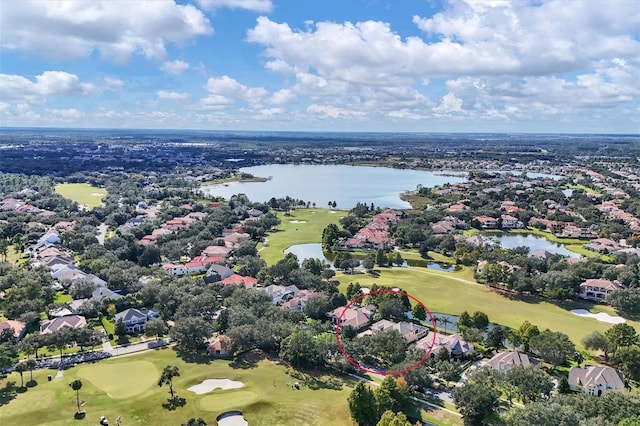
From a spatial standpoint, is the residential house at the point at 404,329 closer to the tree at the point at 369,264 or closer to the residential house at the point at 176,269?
the tree at the point at 369,264

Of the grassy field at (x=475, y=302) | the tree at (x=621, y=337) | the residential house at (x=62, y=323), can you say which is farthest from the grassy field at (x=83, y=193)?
the tree at (x=621, y=337)

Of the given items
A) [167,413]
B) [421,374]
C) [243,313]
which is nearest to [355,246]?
[243,313]

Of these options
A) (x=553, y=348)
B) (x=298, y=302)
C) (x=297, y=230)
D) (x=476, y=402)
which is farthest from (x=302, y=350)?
(x=297, y=230)

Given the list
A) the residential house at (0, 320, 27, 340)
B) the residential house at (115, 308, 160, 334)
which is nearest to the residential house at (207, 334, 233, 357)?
the residential house at (115, 308, 160, 334)

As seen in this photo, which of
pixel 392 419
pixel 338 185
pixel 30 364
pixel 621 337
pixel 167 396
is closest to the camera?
pixel 392 419

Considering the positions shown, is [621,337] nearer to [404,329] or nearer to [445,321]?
[445,321]

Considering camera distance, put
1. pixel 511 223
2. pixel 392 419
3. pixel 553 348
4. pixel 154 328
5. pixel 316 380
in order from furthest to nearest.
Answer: pixel 511 223 < pixel 154 328 < pixel 553 348 < pixel 316 380 < pixel 392 419
